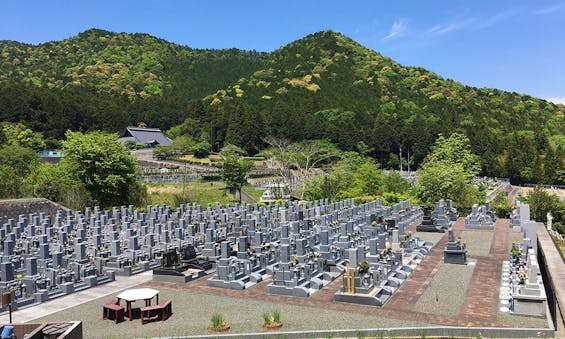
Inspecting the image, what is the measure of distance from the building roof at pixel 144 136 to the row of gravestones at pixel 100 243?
50137 mm

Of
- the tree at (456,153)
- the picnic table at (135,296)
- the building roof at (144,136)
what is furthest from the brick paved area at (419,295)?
the building roof at (144,136)

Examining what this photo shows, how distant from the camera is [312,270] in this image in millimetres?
17375

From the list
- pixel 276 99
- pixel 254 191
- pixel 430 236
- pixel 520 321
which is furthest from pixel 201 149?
pixel 520 321

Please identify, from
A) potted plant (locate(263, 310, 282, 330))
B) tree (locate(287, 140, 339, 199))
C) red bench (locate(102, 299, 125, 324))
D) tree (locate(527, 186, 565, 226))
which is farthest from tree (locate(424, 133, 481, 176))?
red bench (locate(102, 299, 125, 324))

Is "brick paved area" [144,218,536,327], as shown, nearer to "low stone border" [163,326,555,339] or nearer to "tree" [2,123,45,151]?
"low stone border" [163,326,555,339]

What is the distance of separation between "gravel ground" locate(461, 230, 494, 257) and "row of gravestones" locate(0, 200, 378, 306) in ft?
24.0

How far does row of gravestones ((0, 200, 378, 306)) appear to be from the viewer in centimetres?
1603

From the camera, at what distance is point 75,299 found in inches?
616

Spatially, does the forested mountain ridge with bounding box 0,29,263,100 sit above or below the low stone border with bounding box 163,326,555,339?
above

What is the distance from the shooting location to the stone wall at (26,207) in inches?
1160

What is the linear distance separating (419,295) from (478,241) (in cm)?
1098

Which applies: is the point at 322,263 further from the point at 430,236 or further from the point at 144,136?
the point at 144,136

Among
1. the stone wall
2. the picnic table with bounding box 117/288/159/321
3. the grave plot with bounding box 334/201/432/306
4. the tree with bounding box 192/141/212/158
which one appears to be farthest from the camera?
the tree with bounding box 192/141/212/158

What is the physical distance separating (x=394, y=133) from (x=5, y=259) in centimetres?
6927
